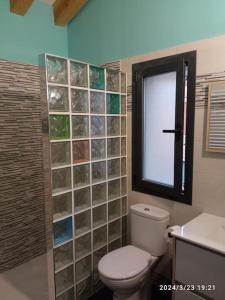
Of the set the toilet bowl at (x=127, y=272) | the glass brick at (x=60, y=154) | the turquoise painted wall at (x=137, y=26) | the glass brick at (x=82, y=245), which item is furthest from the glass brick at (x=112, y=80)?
the toilet bowl at (x=127, y=272)

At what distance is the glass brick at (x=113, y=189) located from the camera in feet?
7.14

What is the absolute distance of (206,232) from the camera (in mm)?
1508

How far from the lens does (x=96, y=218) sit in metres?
2.06

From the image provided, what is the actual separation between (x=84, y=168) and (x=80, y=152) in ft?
0.44

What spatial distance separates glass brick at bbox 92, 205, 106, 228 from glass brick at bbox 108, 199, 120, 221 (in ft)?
0.26

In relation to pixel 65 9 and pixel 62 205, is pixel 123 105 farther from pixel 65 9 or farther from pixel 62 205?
pixel 65 9

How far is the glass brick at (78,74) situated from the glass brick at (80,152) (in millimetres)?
430

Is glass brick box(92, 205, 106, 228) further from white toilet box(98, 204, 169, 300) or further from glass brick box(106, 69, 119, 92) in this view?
glass brick box(106, 69, 119, 92)

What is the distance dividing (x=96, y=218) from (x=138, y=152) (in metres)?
0.67

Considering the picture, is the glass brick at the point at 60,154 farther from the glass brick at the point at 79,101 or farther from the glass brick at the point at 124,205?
the glass brick at the point at 124,205

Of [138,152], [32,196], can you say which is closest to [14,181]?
[32,196]

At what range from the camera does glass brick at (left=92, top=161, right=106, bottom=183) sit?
199 cm

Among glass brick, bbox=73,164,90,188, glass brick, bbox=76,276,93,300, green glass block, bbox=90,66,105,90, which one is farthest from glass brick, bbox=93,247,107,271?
green glass block, bbox=90,66,105,90

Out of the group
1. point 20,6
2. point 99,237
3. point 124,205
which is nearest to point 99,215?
point 99,237
